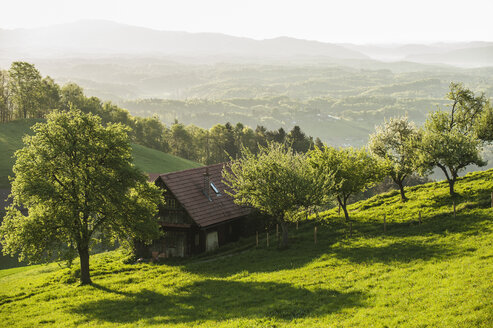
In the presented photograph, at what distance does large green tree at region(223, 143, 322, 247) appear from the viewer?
3575 centimetres

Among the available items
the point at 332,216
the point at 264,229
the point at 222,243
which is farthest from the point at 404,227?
the point at 222,243

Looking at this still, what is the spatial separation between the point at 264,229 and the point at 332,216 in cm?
793

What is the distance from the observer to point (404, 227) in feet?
118

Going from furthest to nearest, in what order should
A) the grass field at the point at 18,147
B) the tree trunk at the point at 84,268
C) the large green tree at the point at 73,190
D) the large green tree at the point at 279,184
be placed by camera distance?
the grass field at the point at 18,147
the large green tree at the point at 279,184
the tree trunk at the point at 84,268
the large green tree at the point at 73,190

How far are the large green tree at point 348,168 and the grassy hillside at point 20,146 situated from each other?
62322mm

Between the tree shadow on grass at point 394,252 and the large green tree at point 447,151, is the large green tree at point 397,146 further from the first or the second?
the tree shadow on grass at point 394,252

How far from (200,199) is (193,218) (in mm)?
3183

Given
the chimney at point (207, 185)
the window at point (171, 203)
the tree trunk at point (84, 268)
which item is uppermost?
the chimney at point (207, 185)

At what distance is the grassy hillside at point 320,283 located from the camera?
20328 millimetres

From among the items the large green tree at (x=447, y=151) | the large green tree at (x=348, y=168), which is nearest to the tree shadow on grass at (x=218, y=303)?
the large green tree at (x=348, y=168)

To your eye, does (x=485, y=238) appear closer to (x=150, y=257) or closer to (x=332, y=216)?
(x=332, y=216)

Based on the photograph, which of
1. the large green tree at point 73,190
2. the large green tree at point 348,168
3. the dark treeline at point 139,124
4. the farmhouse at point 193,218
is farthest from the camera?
the dark treeline at point 139,124

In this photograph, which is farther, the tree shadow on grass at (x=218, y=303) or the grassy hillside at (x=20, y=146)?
the grassy hillside at (x=20, y=146)

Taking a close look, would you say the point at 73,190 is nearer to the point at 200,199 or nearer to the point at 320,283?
the point at 200,199
